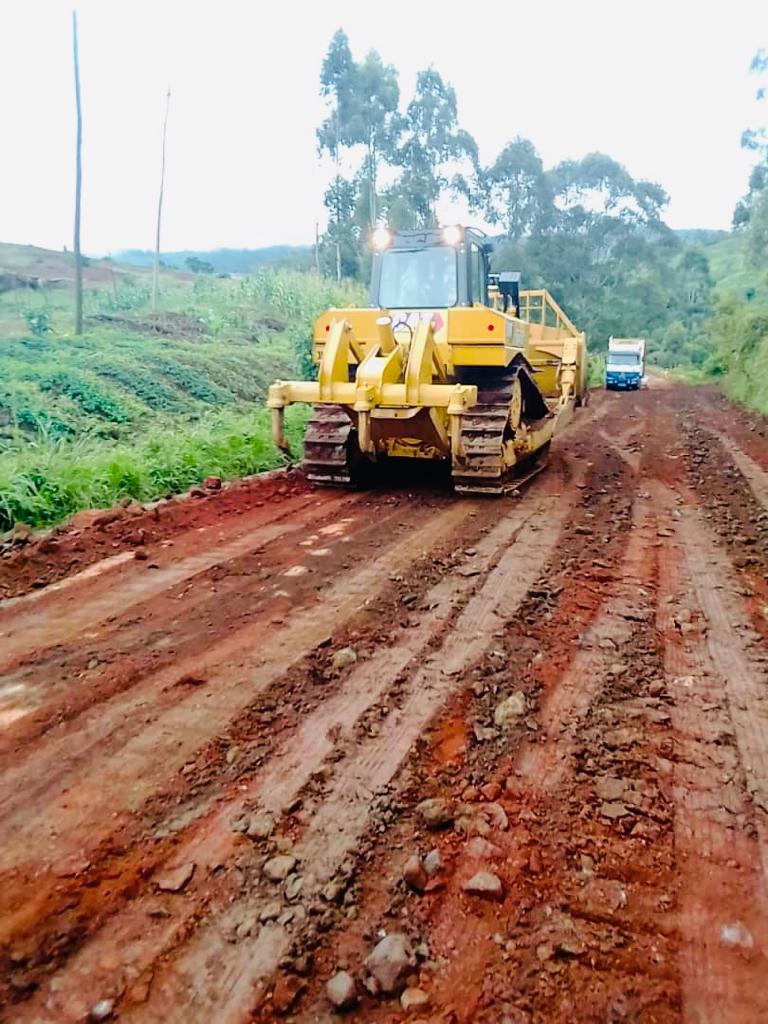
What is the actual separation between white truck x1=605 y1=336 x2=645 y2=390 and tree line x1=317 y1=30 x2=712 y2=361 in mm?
10721

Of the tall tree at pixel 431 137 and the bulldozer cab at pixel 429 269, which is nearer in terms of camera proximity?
the bulldozer cab at pixel 429 269

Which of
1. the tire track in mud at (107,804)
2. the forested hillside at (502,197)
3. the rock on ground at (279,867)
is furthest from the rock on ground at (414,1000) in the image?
the forested hillside at (502,197)

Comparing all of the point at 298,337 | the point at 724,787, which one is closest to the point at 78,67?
the point at 298,337

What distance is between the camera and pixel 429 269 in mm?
8625

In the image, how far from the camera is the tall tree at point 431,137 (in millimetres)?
40062

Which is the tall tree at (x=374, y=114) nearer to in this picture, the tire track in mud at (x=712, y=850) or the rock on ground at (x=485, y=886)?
the tire track in mud at (x=712, y=850)

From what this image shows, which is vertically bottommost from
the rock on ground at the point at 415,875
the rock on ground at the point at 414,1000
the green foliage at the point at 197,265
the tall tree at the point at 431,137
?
the rock on ground at the point at 414,1000

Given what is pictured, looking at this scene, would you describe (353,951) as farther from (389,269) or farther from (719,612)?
(389,269)

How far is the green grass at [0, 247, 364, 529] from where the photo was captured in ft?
23.3

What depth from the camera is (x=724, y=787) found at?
2.69 meters

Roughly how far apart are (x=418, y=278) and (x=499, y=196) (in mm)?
35531

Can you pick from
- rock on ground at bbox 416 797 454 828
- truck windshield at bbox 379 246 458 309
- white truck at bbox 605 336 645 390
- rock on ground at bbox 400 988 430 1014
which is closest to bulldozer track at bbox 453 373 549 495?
truck windshield at bbox 379 246 458 309

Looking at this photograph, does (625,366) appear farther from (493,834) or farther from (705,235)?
(705,235)

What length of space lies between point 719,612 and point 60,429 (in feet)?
29.7
